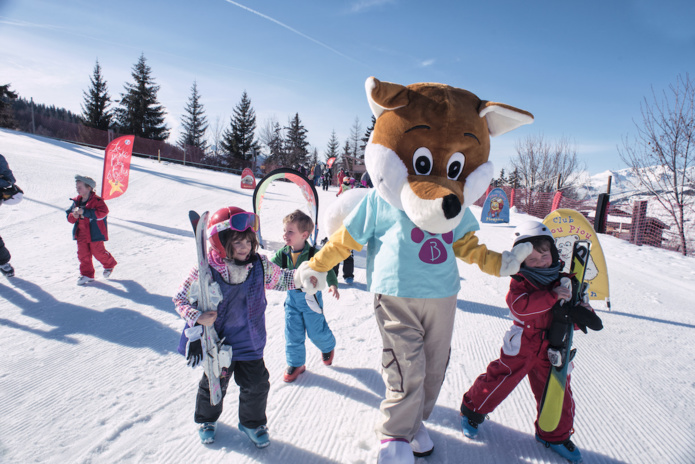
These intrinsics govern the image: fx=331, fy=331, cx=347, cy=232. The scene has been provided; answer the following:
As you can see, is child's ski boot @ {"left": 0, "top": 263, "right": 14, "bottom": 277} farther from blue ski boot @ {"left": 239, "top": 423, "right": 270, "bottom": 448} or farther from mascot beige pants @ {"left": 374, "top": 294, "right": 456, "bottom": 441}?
mascot beige pants @ {"left": 374, "top": 294, "right": 456, "bottom": 441}

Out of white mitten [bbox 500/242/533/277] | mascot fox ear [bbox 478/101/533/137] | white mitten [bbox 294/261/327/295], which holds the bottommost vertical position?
white mitten [bbox 294/261/327/295]

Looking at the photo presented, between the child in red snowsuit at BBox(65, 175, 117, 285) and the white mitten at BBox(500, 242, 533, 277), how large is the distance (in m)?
4.88

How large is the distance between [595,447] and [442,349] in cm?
122

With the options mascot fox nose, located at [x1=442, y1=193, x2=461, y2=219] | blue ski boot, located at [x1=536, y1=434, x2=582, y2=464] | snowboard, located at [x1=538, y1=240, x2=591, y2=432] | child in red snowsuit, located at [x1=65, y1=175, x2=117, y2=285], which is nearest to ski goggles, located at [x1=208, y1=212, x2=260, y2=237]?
mascot fox nose, located at [x1=442, y1=193, x2=461, y2=219]

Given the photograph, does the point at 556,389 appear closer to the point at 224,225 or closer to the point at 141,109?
the point at 224,225

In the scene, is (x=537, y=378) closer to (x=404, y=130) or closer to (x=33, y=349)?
(x=404, y=130)

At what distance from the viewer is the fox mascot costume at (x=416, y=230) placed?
179 centimetres

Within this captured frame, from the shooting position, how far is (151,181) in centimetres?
1213

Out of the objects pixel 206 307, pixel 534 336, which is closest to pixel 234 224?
pixel 206 307

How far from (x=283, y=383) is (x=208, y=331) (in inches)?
40.1

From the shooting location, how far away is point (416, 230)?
73.7 inches

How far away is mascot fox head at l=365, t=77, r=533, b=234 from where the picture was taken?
5.86 feet

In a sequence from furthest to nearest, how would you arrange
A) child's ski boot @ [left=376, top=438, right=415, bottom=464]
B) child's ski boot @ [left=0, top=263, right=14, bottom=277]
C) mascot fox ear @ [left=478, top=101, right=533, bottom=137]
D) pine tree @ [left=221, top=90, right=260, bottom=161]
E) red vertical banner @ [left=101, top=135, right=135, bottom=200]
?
pine tree @ [left=221, top=90, right=260, bottom=161] < red vertical banner @ [left=101, top=135, right=135, bottom=200] < child's ski boot @ [left=0, top=263, right=14, bottom=277] < mascot fox ear @ [left=478, top=101, right=533, bottom=137] < child's ski boot @ [left=376, top=438, right=415, bottom=464]

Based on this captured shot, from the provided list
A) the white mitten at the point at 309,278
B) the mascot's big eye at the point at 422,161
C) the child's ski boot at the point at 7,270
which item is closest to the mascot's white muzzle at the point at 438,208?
the mascot's big eye at the point at 422,161
